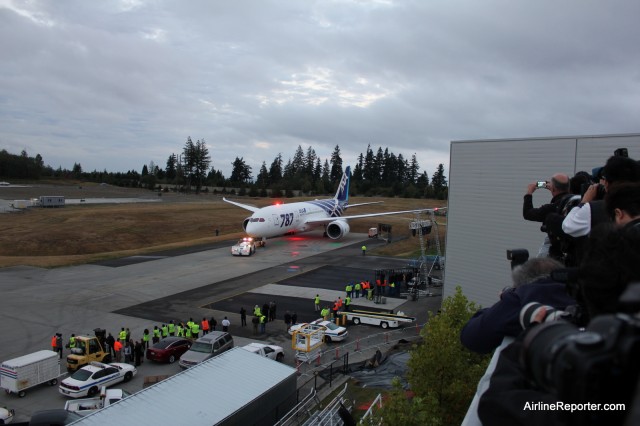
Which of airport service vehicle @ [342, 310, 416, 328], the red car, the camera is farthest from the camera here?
airport service vehicle @ [342, 310, 416, 328]

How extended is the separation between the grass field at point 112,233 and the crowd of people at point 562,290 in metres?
40.1

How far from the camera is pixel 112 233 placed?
5578cm

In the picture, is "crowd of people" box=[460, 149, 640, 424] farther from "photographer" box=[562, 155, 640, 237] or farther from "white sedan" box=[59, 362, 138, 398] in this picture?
"white sedan" box=[59, 362, 138, 398]

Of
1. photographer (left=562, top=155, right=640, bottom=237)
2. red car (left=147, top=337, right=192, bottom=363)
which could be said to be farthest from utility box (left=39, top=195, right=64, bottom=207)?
photographer (left=562, top=155, right=640, bottom=237)

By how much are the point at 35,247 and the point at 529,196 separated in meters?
53.8

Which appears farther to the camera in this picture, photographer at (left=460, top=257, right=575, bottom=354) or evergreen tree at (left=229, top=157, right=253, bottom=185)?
evergreen tree at (left=229, top=157, right=253, bottom=185)

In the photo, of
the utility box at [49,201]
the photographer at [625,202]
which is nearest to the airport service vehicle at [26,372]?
the photographer at [625,202]

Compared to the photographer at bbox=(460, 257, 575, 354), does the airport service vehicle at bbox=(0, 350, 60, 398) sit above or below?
below

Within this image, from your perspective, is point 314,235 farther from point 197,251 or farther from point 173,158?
point 173,158

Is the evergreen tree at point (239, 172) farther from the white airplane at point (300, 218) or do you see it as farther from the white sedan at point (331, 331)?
the white sedan at point (331, 331)

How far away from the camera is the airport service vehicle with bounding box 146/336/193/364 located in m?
19.1

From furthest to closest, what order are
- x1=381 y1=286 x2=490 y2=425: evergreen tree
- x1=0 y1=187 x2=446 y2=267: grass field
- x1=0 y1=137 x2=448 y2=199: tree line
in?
x1=0 y1=137 x2=448 y2=199: tree line → x1=0 y1=187 x2=446 y2=267: grass field → x1=381 y1=286 x2=490 y2=425: evergreen tree

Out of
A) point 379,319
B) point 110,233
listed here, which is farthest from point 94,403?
point 110,233

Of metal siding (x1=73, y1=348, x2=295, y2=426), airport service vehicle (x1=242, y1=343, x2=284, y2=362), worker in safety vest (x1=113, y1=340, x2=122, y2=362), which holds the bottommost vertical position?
worker in safety vest (x1=113, y1=340, x2=122, y2=362)
